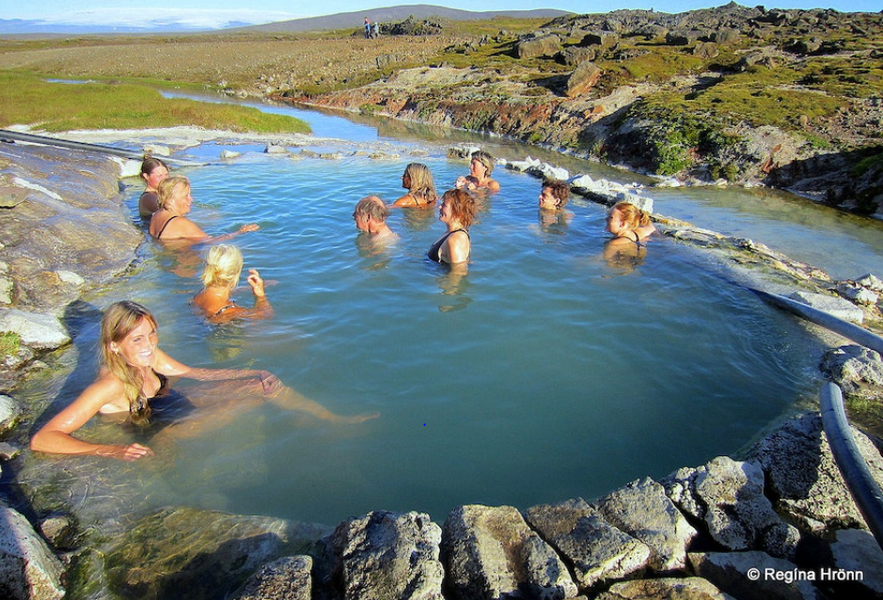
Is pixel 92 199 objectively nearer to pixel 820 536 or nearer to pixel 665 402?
pixel 665 402

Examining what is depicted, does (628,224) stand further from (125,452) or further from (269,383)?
(125,452)

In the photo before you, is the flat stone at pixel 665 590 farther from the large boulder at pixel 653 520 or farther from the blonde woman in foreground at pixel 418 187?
the blonde woman in foreground at pixel 418 187

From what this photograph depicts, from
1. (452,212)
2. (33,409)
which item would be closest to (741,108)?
(452,212)

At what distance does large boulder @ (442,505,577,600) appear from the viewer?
2562 mm

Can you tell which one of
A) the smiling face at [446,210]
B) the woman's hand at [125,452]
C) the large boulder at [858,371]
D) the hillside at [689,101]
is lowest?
the woman's hand at [125,452]

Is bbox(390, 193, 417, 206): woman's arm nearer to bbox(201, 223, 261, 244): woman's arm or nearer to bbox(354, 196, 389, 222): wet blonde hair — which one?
bbox(354, 196, 389, 222): wet blonde hair

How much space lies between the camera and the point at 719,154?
636 inches

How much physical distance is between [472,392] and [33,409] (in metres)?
3.85

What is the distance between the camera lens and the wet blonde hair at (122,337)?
386 cm

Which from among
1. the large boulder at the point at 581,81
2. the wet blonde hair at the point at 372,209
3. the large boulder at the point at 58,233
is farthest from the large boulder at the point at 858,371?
the large boulder at the point at 581,81

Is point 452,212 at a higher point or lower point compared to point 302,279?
higher

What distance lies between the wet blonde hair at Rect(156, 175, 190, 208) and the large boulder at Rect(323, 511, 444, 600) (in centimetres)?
691

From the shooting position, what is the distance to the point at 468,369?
5184 millimetres

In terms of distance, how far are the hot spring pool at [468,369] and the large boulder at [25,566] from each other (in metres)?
0.78
